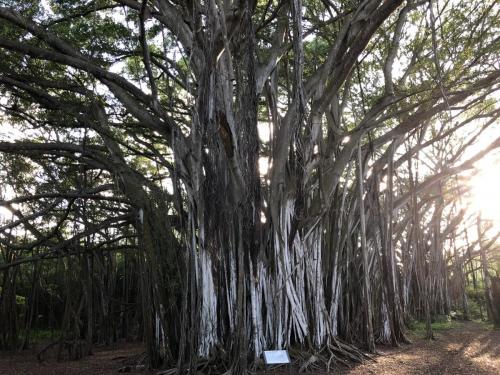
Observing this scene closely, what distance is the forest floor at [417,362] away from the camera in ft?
15.5

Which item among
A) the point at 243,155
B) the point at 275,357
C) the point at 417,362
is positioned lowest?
the point at 417,362

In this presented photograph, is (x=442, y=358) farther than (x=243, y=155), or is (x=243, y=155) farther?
(x=442, y=358)

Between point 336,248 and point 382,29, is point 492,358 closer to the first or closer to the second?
point 336,248

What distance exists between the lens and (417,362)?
17.0 feet

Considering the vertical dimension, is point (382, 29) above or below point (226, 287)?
above

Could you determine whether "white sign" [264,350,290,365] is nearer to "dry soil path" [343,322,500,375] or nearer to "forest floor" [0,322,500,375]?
"forest floor" [0,322,500,375]

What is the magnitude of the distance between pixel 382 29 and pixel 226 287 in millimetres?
4247

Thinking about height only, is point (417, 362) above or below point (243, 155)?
below

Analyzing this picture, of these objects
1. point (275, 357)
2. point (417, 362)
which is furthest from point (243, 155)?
point (417, 362)

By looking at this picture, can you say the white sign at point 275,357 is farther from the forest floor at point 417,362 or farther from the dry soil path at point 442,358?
the dry soil path at point 442,358

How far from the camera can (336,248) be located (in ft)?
19.7

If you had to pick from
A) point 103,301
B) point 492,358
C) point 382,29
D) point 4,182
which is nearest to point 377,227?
point 492,358

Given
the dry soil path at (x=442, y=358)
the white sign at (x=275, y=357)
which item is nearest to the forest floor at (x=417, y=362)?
the dry soil path at (x=442, y=358)

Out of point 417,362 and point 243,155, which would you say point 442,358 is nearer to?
point 417,362
